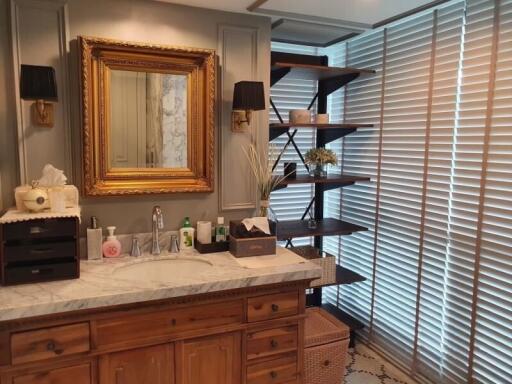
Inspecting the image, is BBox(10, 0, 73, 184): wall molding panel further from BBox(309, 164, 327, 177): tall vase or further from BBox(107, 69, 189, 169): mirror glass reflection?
BBox(309, 164, 327, 177): tall vase

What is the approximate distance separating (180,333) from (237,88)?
51.3 inches

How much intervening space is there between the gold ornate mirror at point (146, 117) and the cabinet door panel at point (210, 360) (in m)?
0.83

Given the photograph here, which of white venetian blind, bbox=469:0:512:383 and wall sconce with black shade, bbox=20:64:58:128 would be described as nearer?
wall sconce with black shade, bbox=20:64:58:128

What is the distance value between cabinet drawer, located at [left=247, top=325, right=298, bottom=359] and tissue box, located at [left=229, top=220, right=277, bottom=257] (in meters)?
Result: 0.42

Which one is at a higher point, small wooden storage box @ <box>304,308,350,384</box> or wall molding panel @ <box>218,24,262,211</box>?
wall molding panel @ <box>218,24,262,211</box>

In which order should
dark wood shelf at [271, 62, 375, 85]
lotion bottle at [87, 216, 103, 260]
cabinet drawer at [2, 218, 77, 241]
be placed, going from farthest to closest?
1. dark wood shelf at [271, 62, 375, 85]
2. lotion bottle at [87, 216, 103, 260]
3. cabinet drawer at [2, 218, 77, 241]

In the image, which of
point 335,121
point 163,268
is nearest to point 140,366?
point 163,268

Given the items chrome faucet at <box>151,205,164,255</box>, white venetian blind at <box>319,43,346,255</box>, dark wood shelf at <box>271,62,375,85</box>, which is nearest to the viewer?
chrome faucet at <box>151,205,164,255</box>

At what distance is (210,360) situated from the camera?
1925 millimetres

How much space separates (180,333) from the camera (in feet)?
6.06

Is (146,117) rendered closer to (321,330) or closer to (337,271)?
(321,330)

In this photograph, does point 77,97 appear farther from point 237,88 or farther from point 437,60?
point 437,60

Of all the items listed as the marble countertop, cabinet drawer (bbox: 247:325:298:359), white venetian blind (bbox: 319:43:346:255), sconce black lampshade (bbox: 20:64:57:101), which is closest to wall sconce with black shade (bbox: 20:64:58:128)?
sconce black lampshade (bbox: 20:64:57:101)

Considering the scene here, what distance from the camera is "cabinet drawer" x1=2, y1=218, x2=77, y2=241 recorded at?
1723mm
